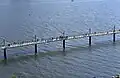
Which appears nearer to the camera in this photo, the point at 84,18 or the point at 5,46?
the point at 5,46

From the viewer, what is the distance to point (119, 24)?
107750mm

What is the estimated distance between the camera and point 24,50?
72.0 m

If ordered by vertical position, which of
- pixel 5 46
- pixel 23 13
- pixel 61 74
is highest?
pixel 23 13

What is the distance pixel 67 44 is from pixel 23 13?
56732mm

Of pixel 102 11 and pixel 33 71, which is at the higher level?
pixel 102 11

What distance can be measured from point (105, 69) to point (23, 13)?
250 ft

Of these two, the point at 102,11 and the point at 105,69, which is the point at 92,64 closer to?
the point at 105,69

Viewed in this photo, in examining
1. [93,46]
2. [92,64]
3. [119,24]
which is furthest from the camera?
[119,24]

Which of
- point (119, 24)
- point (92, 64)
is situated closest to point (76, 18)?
point (119, 24)

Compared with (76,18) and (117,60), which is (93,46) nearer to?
(117,60)

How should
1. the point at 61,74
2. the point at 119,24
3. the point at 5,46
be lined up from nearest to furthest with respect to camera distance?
the point at 61,74 → the point at 5,46 → the point at 119,24

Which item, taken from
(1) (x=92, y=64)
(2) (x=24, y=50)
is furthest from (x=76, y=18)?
(1) (x=92, y=64)

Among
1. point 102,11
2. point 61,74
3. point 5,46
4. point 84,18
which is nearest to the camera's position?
point 61,74

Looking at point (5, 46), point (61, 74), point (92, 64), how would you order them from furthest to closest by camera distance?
point (5, 46) < point (92, 64) < point (61, 74)
